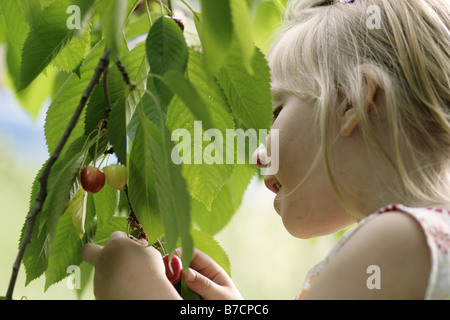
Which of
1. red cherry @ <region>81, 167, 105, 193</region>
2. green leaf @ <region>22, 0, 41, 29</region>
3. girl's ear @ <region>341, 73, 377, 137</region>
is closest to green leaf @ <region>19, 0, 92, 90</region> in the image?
green leaf @ <region>22, 0, 41, 29</region>

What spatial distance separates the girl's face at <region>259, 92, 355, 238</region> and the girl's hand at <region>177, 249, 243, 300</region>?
130 mm

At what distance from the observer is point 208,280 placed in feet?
2.32

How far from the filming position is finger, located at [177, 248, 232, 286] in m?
0.75

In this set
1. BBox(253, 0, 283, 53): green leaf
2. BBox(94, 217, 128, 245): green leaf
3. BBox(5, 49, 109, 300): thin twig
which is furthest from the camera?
BBox(253, 0, 283, 53): green leaf

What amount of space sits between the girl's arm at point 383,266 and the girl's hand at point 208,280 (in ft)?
0.46

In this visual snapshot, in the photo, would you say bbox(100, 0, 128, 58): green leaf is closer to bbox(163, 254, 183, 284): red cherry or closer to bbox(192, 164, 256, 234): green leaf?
bbox(163, 254, 183, 284): red cherry

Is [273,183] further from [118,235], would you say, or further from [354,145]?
[118,235]

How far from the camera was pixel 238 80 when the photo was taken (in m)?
0.62

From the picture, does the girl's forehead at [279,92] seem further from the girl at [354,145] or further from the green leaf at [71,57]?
the green leaf at [71,57]

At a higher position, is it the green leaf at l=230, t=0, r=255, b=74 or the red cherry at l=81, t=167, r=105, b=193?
the green leaf at l=230, t=0, r=255, b=74

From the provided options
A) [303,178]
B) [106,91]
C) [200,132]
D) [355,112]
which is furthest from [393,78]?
[106,91]

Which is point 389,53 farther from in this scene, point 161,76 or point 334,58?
point 161,76

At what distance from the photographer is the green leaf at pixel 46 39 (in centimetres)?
61

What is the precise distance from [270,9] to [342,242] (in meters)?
0.68
